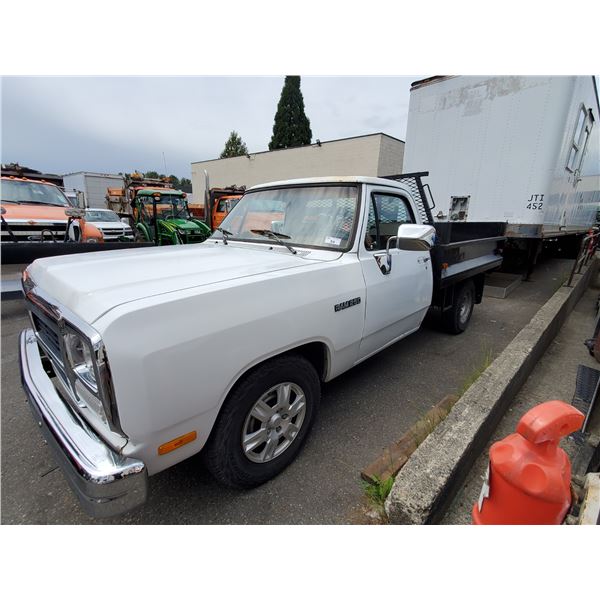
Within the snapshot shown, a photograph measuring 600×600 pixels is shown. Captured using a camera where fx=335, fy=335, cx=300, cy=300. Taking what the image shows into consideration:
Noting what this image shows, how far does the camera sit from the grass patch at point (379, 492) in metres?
1.97

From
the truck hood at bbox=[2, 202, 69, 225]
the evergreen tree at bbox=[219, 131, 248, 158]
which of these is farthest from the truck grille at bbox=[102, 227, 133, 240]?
the evergreen tree at bbox=[219, 131, 248, 158]

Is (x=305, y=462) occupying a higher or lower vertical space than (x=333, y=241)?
lower

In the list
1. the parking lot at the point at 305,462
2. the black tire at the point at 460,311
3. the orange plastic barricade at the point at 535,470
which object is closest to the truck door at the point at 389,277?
the parking lot at the point at 305,462

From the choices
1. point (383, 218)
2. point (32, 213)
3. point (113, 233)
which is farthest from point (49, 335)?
point (113, 233)

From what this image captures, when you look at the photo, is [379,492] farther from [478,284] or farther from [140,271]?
[478,284]

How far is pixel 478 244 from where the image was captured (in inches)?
185

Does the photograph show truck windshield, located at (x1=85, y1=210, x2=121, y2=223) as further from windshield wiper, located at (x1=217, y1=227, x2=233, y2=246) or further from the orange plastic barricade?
the orange plastic barricade

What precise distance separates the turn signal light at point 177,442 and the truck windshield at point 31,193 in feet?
28.9

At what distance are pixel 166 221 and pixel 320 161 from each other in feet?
44.1

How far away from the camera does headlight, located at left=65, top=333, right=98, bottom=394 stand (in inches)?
61.6

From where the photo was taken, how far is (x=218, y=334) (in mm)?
1629

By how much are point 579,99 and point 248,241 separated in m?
7.38

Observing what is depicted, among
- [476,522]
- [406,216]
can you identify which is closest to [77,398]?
[476,522]

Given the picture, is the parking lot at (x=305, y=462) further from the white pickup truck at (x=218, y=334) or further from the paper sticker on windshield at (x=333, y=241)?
the paper sticker on windshield at (x=333, y=241)
